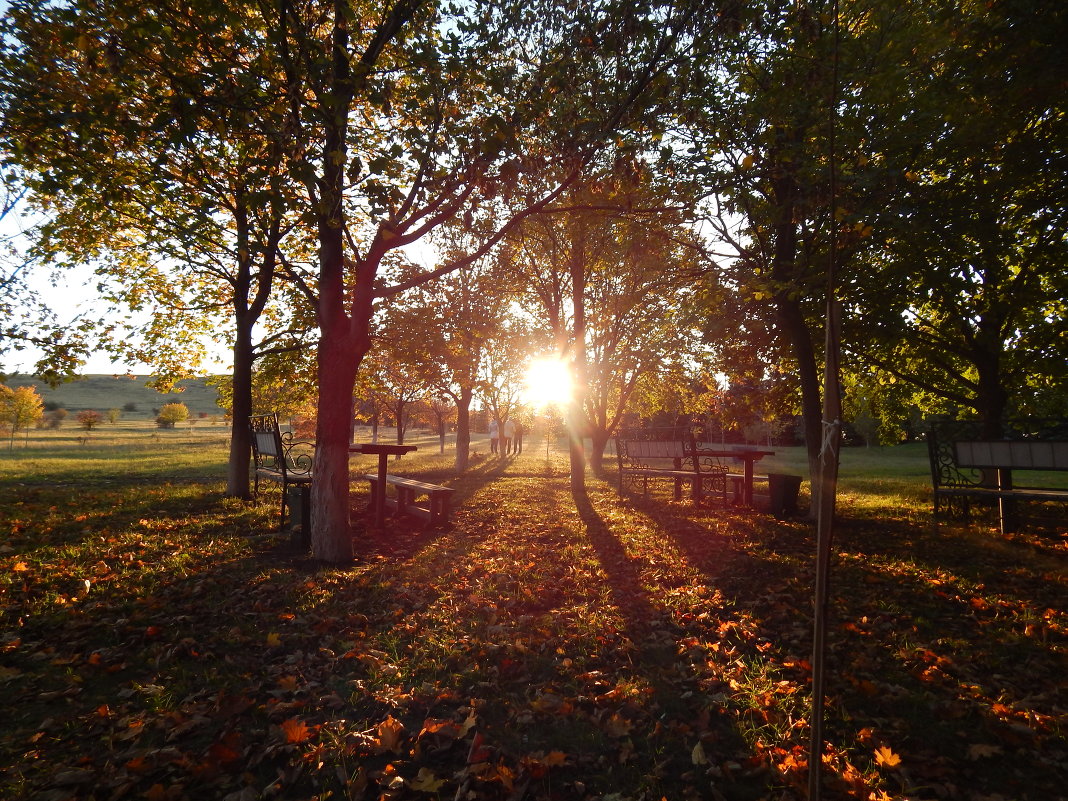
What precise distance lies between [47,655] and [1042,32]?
405 inches

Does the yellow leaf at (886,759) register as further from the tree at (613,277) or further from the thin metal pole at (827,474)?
the tree at (613,277)

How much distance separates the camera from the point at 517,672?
384cm

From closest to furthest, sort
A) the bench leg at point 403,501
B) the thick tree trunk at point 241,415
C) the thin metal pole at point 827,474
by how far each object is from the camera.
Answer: the thin metal pole at point 827,474, the bench leg at point 403,501, the thick tree trunk at point 241,415

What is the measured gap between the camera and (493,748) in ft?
9.47

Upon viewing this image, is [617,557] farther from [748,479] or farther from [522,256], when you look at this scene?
[522,256]

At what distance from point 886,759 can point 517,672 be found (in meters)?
2.17

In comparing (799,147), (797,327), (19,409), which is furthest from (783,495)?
(19,409)

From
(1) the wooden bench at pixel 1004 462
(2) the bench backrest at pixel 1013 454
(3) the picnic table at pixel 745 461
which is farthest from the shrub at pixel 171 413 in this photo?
(2) the bench backrest at pixel 1013 454

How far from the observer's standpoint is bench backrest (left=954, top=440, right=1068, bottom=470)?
22.3 ft

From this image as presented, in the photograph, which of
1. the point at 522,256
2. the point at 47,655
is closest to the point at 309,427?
the point at 522,256

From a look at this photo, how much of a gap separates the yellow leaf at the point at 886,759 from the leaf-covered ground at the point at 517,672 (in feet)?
0.03

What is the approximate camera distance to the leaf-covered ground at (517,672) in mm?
2680

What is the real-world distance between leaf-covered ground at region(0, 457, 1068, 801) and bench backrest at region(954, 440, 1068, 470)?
1160 millimetres

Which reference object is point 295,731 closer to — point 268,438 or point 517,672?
point 517,672
